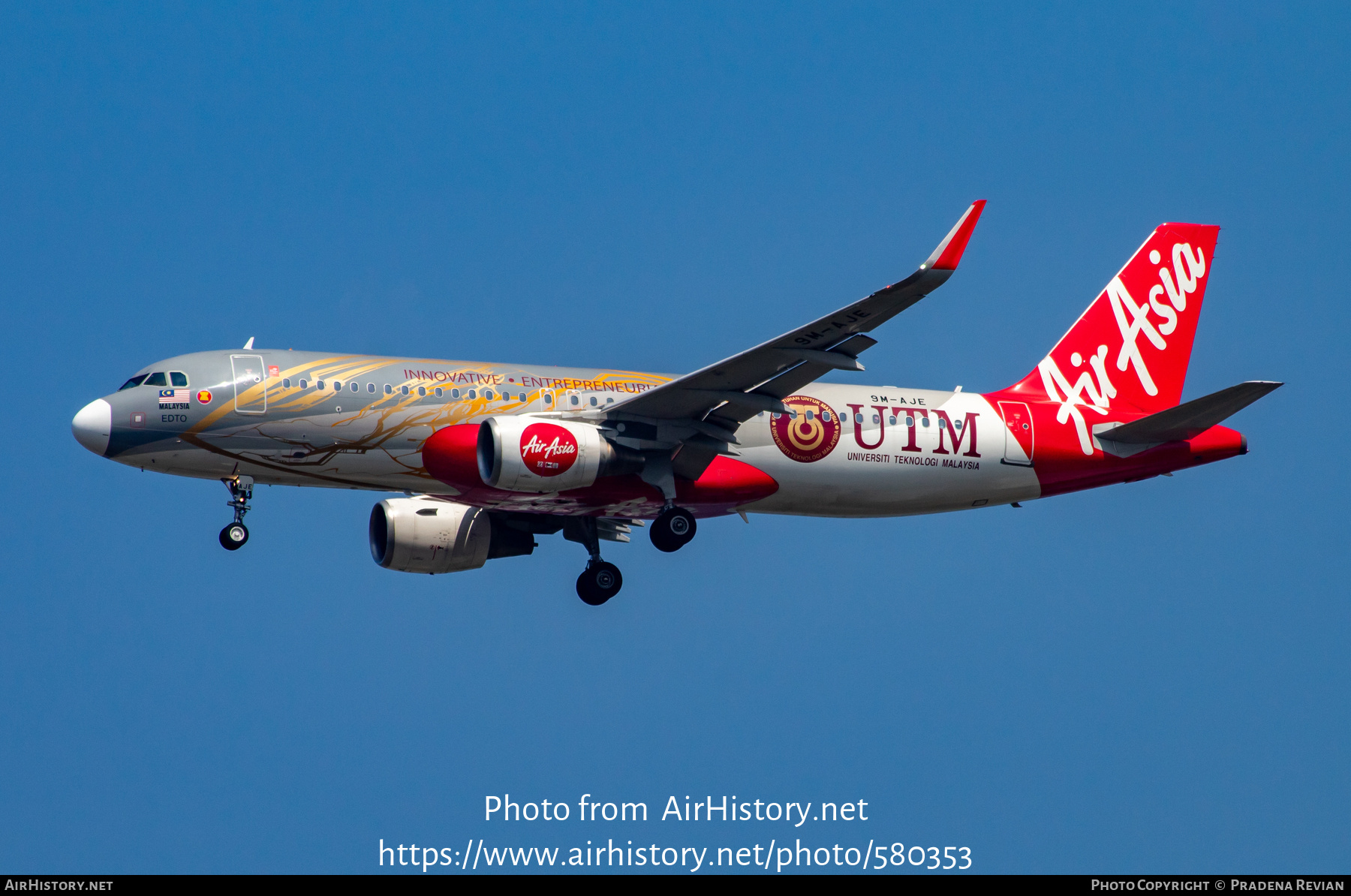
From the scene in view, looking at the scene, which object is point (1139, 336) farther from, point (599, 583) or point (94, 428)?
point (94, 428)

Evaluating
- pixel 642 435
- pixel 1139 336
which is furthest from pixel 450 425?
pixel 1139 336

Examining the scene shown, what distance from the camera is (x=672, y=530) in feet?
112

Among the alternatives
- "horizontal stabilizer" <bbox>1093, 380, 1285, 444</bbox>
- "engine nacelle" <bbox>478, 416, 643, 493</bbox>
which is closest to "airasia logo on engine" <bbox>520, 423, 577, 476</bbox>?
"engine nacelle" <bbox>478, 416, 643, 493</bbox>

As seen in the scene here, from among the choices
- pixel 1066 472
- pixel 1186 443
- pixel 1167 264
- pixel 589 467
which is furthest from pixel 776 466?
pixel 1167 264

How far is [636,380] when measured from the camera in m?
34.8

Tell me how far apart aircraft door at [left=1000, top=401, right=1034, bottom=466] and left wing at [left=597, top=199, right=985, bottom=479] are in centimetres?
694

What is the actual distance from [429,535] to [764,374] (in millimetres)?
10482

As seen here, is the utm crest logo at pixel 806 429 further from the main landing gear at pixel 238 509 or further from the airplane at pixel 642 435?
the main landing gear at pixel 238 509

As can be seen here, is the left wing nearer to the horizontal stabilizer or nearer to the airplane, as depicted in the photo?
the airplane

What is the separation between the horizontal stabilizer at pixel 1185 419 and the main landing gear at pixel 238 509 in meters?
19.3
